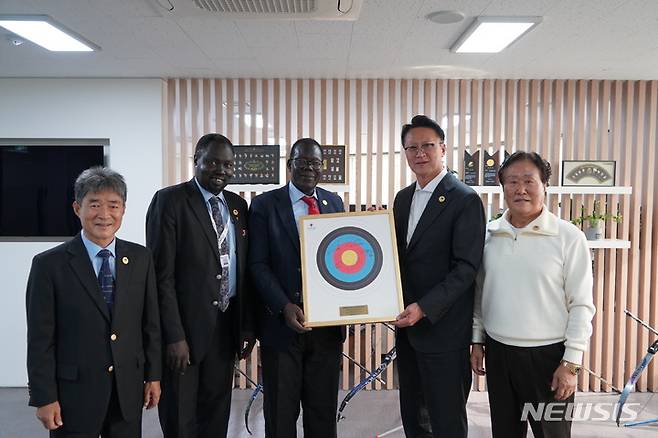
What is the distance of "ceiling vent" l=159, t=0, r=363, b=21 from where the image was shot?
2.41 m

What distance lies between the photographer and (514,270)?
2053 mm

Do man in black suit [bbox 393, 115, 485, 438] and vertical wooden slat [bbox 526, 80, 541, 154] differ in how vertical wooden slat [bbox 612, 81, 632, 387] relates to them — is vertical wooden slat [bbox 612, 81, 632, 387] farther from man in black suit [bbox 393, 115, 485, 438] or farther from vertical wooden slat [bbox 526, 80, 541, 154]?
→ man in black suit [bbox 393, 115, 485, 438]

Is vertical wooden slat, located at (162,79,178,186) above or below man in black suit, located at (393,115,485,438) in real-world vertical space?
above

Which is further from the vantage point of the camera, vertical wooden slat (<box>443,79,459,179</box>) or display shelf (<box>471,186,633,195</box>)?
vertical wooden slat (<box>443,79,459,179</box>)

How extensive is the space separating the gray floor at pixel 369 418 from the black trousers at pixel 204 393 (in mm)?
1133

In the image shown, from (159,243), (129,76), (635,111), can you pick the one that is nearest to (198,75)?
(129,76)

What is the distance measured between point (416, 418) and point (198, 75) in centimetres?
330

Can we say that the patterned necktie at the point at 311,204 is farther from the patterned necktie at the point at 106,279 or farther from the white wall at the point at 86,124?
the white wall at the point at 86,124

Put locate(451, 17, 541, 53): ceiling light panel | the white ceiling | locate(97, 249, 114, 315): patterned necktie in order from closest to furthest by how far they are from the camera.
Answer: locate(97, 249, 114, 315): patterned necktie < the white ceiling < locate(451, 17, 541, 53): ceiling light panel

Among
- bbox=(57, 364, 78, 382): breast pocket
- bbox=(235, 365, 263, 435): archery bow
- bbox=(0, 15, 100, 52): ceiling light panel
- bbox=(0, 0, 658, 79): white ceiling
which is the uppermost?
bbox=(0, 0, 658, 79): white ceiling

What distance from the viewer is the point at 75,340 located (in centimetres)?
182

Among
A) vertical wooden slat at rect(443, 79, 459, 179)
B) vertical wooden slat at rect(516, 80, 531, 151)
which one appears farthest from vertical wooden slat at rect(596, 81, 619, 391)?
vertical wooden slat at rect(443, 79, 459, 179)

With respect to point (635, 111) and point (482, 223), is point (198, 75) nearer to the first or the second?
point (482, 223)

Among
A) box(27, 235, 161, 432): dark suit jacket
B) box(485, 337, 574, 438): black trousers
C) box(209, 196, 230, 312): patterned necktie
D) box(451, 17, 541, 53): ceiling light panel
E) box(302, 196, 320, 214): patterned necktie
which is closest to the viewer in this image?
box(27, 235, 161, 432): dark suit jacket
